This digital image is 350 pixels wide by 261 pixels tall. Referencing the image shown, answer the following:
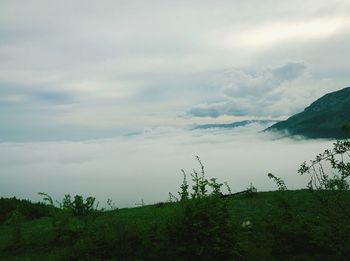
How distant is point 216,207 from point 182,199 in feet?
3.12

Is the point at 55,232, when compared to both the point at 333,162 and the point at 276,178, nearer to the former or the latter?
the point at 276,178

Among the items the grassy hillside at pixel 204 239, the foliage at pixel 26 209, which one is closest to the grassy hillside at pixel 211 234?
the grassy hillside at pixel 204 239

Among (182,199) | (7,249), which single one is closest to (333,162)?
(182,199)

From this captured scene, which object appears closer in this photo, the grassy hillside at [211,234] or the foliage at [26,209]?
the grassy hillside at [211,234]

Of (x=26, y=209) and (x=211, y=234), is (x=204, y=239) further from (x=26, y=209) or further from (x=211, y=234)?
(x=26, y=209)

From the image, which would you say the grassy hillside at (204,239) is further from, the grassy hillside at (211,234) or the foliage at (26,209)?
the foliage at (26,209)

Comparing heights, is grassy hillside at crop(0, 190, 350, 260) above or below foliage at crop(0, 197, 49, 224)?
below

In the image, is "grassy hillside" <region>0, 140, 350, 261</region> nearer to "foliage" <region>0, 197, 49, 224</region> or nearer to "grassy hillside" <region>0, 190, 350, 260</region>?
"grassy hillside" <region>0, 190, 350, 260</region>

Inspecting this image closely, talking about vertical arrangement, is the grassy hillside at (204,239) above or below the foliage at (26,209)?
below

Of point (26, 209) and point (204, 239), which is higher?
point (26, 209)

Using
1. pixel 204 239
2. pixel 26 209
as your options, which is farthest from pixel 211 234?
pixel 26 209

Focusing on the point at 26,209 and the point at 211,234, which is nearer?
the point at 211,234

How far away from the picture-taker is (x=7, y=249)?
1435cm

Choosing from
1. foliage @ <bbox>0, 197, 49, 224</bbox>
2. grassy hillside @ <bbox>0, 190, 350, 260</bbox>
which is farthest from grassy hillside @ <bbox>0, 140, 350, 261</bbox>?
foliage @ <bbox>0, 197, 49, 224</bbox>
